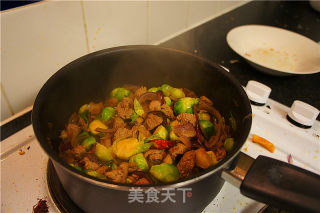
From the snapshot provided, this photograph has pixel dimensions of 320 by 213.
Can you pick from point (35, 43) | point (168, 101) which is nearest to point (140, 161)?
point (168, 101)

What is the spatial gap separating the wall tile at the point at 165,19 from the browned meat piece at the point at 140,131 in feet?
2.51

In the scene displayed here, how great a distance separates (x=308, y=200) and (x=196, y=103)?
1.94 ft

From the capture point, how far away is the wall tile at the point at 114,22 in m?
1.20

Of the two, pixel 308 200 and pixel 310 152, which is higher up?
pixel 308 200

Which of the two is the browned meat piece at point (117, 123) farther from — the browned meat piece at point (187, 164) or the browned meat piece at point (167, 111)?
the browned meat piece at point (187, 164)

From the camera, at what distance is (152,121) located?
3.34ft

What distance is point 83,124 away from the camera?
105cm

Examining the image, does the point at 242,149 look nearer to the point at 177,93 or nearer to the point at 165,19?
the point at 177,93

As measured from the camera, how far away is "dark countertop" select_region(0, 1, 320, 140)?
4.43 feet

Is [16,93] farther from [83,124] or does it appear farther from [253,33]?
[253,33]

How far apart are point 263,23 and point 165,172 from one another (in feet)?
5.43

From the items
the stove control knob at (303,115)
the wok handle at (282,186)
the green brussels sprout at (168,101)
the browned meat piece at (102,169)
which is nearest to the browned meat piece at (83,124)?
the browned meat piece at (102,169)

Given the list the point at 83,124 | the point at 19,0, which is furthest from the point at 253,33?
the point at 19,0

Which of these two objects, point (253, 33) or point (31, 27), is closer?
point (31, 27)
